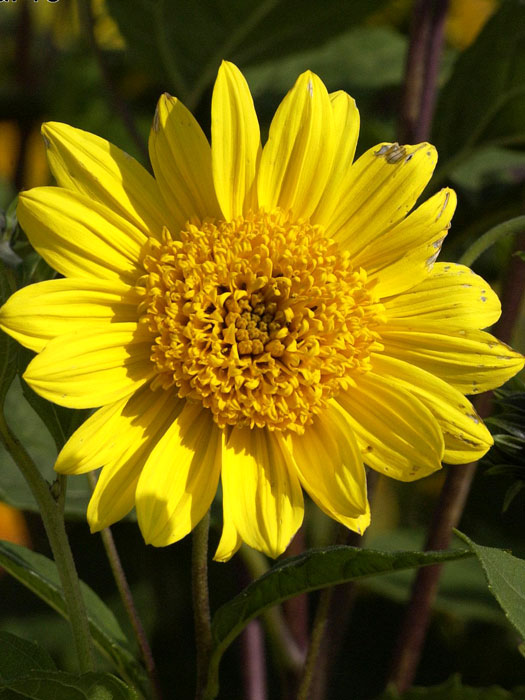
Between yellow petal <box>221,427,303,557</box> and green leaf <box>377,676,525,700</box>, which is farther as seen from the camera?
green leaf <box>377,676,525,700</box>

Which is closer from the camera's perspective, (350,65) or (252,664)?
(252,664)

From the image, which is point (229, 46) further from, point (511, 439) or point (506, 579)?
point (506, 579)

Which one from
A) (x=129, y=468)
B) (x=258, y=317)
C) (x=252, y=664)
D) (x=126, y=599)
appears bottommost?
(x=252, y=664)

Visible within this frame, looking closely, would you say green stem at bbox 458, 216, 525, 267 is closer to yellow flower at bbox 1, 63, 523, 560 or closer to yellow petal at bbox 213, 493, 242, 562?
yellow flower at bbox 1, 63, 523, 560

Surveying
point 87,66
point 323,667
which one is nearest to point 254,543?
point 323,667

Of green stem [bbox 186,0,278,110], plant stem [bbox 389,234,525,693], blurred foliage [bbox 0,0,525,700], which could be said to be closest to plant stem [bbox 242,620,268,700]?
blurred foliage [bbox 0,0,525,700]

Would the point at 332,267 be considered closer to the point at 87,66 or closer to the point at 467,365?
the point at 467,365

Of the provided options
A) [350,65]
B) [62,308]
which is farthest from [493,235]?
[350,65]
